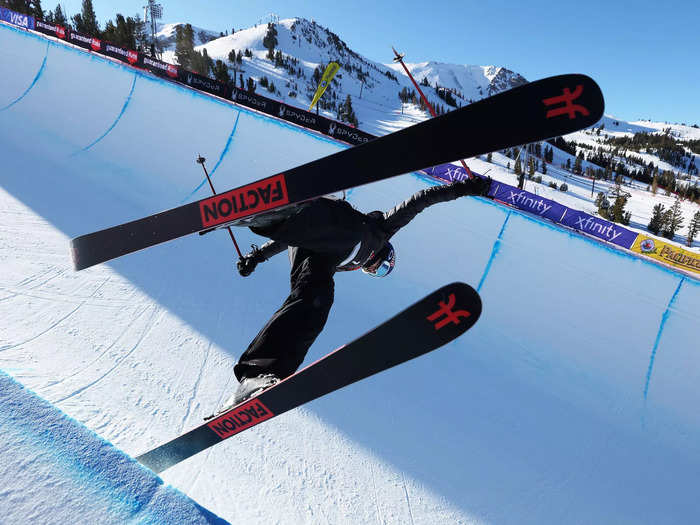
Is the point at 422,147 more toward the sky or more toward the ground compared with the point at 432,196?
more toward the sky

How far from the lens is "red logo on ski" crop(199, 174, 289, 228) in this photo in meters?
1.72

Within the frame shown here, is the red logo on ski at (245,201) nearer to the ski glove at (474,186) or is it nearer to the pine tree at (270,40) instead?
the ski glove at (474,186)

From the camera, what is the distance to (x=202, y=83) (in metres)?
13.4

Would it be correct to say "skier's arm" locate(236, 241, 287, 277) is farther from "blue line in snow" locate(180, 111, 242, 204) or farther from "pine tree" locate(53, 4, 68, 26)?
"pine tree" locate(53, 4, 68, 26)

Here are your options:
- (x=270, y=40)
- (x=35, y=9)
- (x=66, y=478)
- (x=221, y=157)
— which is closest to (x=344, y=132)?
(x=221, y=157)

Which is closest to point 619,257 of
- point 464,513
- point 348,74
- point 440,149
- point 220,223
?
point 464,513

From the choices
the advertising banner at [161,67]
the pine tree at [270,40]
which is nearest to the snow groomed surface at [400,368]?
the advertising banner at [161,67]

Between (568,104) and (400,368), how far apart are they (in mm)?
2910

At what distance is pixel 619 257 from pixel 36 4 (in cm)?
5970

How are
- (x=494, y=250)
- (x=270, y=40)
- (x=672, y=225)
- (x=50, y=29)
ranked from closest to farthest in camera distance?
1. (x=494, y=250)
2. (x=50, y=29)
3. (x=672, y=225)
4. (x=270, y=40)

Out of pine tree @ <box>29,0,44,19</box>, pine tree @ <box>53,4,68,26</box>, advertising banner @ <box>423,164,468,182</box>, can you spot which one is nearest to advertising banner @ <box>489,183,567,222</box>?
advertising banner @ <box>423,164,468,182</box>

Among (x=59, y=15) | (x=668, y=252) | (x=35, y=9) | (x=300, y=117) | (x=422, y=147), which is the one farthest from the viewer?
(x=59, y=15)

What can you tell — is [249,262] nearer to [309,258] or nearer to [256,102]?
[309,258]

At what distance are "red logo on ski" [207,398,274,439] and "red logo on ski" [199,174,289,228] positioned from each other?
981 mm
